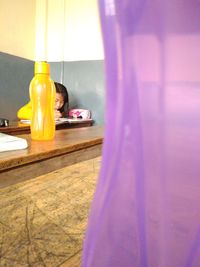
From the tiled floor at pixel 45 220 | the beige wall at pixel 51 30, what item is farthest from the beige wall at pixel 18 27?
the tiled floor at pixel 45 220

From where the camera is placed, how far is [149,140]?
207 mm

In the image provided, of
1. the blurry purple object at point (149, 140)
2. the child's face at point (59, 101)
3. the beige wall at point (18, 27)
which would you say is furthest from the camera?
the beige wall at point (18, 27)

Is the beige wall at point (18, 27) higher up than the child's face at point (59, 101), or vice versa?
the beige wall at point (18, 27)

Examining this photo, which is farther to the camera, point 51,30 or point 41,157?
point 51,30

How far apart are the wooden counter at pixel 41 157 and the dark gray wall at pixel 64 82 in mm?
1078

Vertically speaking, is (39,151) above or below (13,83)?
below

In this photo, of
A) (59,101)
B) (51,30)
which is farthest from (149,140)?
(51,30)

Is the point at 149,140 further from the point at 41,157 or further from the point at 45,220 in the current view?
the point at 41,157

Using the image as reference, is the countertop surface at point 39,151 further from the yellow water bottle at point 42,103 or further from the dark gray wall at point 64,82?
the dark gray wall at point 64,82

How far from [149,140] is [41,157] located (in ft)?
1.37

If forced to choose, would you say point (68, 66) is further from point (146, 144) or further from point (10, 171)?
point (146, 144)

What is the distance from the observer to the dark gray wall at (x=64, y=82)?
1839 millimetres

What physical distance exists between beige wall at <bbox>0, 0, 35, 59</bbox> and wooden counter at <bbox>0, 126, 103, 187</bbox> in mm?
1417

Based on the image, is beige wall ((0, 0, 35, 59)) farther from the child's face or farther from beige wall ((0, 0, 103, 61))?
the child's face
